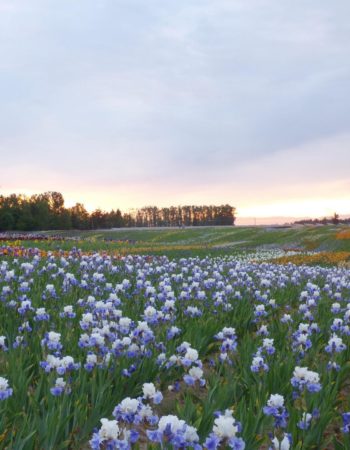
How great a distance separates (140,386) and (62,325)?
2.13m

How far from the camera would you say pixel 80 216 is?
93.6m

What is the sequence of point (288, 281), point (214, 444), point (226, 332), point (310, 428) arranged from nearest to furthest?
1. point (214, 444)
2. point (310, 428)
3. point (226, 332)
4. point (288, 281)

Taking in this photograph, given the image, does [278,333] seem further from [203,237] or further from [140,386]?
[203,237]

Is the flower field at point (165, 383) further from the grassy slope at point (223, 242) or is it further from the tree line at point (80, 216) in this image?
the tree line at point (80, 216)

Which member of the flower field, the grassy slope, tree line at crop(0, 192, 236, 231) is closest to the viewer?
the flower field

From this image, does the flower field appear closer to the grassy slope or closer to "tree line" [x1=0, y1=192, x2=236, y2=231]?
the grassy slope

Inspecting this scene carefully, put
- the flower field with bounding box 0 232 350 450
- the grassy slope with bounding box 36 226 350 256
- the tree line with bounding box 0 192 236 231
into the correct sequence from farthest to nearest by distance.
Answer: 1. the tree line with bounding box 0 192 236 231
2. the grassy slope with bounding box 36 226 350 256
3. the flower field with bounding box 0 232 350 450

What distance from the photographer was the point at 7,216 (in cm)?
7575

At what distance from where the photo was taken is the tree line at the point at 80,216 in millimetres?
77188

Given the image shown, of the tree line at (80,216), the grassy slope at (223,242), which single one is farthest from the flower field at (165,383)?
the tree line at (80,216)

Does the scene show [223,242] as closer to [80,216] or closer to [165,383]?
[165,383]

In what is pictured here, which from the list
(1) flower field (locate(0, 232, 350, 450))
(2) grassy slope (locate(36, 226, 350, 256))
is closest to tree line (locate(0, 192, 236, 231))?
(2) grassy slope (locate(36, 226, 350, 256))

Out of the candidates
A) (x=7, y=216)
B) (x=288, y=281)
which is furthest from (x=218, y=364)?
(x=7, y=216)

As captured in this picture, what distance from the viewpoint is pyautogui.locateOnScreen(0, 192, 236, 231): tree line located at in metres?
77.2
